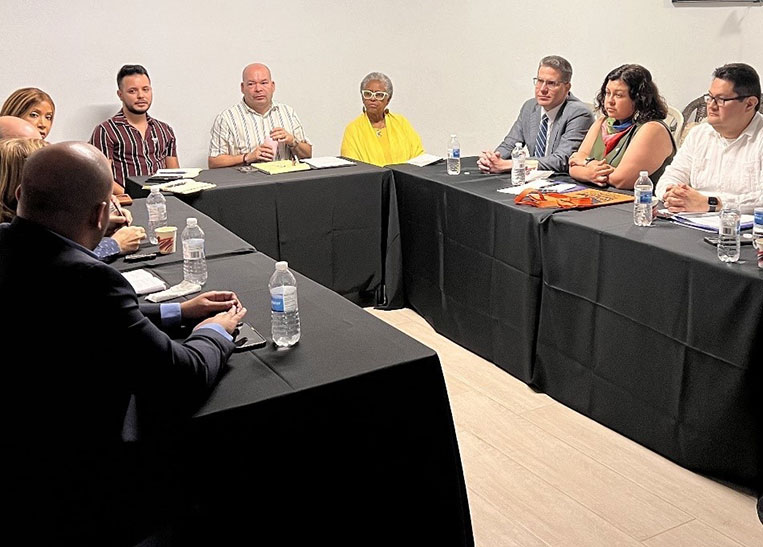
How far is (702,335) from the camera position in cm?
254

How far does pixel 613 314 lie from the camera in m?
2.89

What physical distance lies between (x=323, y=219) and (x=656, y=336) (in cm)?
190

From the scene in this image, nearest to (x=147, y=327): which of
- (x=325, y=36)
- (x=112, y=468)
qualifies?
(x=112, y=468)

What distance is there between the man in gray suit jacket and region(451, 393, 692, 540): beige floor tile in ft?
4.29

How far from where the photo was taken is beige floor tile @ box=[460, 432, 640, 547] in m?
2.33

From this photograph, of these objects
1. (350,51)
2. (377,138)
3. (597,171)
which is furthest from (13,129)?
(350,51)

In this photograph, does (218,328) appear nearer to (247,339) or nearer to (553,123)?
(247,339)

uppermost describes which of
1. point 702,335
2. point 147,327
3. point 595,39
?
point 595,39

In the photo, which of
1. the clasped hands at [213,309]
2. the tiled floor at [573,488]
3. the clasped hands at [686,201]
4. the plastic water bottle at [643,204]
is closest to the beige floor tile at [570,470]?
the tiled floor at [573,488]

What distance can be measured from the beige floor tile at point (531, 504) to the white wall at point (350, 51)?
3259 millimetres

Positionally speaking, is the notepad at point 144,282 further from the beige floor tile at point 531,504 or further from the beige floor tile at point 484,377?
the beige floor tile at point 484,377

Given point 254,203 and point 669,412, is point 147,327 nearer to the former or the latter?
point 669,412

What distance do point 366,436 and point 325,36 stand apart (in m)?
4.22

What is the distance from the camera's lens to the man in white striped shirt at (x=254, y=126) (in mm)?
4629
